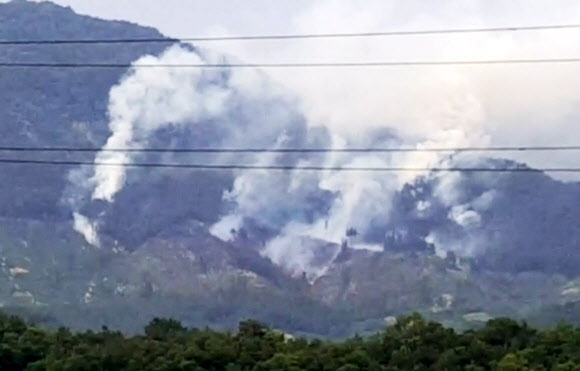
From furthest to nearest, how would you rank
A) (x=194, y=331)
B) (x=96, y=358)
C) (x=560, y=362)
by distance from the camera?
(x=194, y=331) → (x=96, y=358) → (x=560, y=362)

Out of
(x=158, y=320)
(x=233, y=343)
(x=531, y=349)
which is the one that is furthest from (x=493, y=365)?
(x=158, y=320)

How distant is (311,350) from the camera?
29.4 meters

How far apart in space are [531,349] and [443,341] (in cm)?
223

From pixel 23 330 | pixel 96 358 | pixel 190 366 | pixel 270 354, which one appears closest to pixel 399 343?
pixel 270 354

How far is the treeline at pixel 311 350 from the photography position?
2855cm

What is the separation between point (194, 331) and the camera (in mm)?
32625

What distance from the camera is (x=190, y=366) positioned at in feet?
94.8

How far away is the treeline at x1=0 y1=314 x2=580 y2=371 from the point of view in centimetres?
2855

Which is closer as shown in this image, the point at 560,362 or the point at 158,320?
→ the point at 560,362

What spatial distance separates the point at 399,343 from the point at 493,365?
2.79 meters

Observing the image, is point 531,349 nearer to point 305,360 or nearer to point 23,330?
point 305,360

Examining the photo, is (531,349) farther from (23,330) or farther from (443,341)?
(23,330)

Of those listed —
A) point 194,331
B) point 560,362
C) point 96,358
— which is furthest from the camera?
point 194,331

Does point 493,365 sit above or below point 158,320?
below
